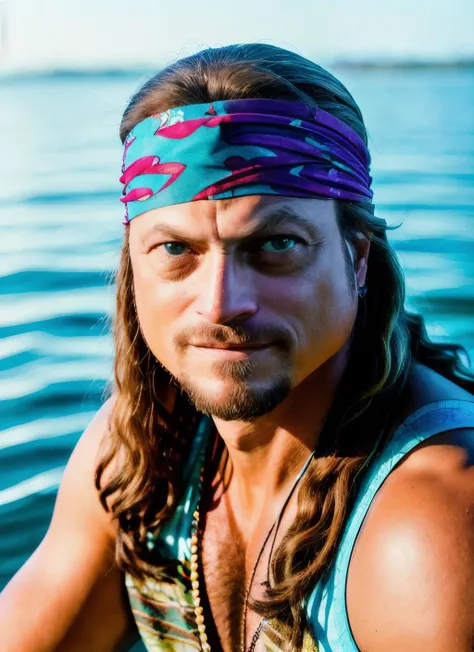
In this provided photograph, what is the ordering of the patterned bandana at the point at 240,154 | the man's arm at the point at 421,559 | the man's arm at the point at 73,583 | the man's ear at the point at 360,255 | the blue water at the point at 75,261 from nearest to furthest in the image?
1. the man's arm at the point at 421,559
2. the patterned bandana at the point at 240,154
3. the man's ear at the point at 360,255
4. the man's arm at the point at 73,583
5. the blue water at the point at 75,261

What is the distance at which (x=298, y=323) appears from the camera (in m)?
2.27

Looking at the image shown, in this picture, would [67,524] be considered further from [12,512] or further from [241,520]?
[12,512]

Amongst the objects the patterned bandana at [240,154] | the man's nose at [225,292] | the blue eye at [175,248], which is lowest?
the man's nose at [225,292]

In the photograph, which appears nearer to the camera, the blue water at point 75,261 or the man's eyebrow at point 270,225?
the man's eyebrow at point 270,225

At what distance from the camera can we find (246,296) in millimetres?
2217

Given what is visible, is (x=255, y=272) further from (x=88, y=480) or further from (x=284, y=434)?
(x=88, y=480)

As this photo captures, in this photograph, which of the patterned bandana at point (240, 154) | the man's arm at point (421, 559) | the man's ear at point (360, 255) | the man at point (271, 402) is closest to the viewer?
the man's arm at point (421, 559)

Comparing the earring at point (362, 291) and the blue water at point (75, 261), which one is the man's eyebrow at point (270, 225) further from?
the blue water at point (75, 261)

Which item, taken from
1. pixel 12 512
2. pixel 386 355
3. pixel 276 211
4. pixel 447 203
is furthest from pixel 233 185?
pixel 447 203

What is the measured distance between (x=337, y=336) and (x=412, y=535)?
1.63ft

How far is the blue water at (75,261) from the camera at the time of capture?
15.0ft

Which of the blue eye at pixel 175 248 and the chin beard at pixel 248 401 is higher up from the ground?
the blue eye at pixel 175 248

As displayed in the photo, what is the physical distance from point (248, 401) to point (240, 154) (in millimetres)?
522

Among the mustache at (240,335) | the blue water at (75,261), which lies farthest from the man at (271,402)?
the blue water at (75,261)
